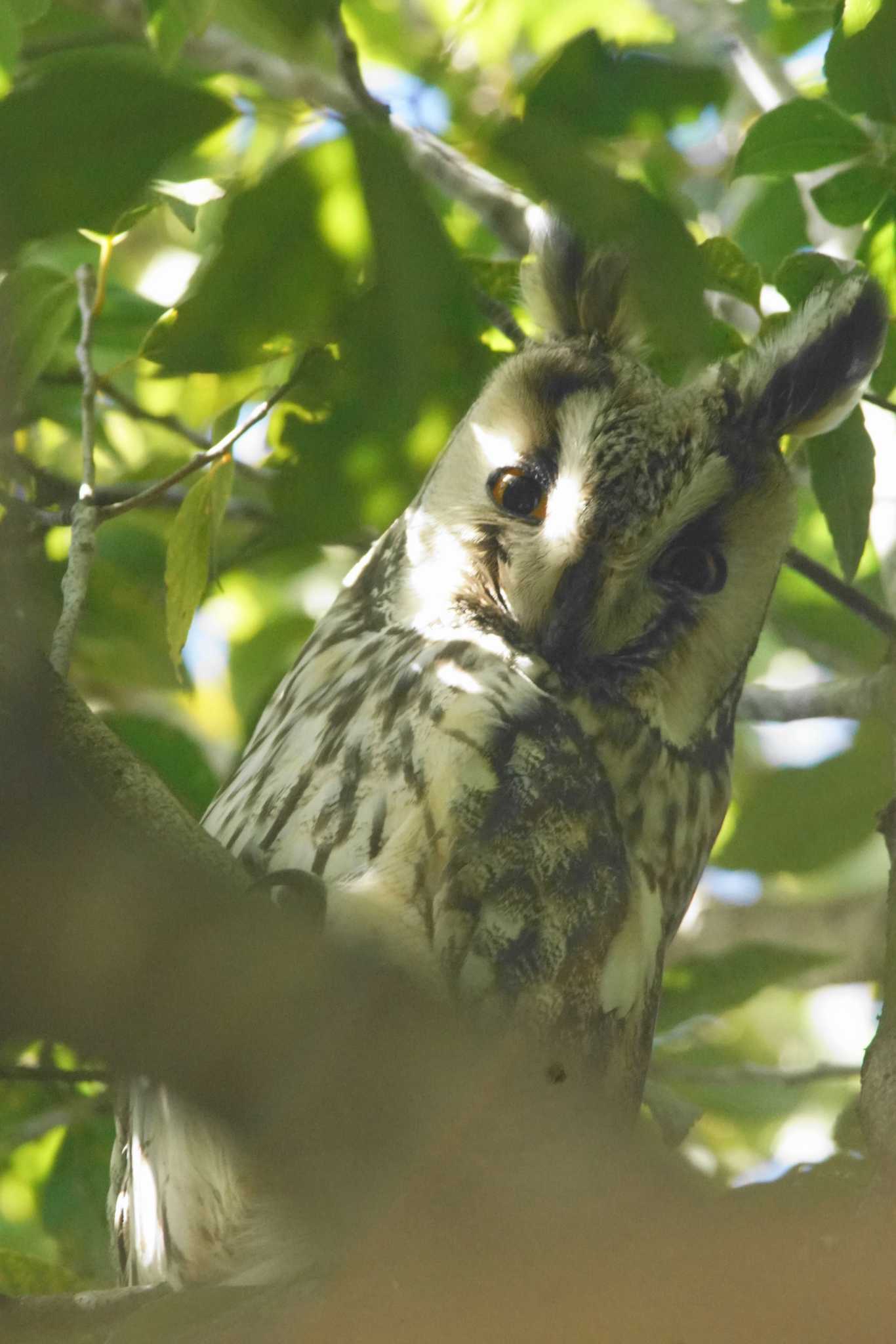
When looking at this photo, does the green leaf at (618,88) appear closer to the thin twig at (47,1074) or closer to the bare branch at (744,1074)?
the thin twig at (47,1074)

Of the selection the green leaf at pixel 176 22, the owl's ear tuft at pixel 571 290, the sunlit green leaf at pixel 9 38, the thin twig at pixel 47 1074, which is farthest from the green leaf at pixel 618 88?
the thin twig at pixel 47 1074

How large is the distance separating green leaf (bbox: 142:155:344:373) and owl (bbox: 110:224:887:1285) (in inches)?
24.0

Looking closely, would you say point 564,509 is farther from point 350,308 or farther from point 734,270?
point 350,308

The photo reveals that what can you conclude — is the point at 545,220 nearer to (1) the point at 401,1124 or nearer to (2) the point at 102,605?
(2) the point at 102,605

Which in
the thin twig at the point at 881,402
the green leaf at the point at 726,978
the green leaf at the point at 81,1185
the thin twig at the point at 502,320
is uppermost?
the thin twig at the point at 502,320

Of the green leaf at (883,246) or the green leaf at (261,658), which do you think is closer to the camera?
the green leaf at (883,246)

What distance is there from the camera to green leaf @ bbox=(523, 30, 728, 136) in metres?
2.21

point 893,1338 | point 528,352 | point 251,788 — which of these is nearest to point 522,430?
point 528,352

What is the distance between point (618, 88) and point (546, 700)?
40.1 inches

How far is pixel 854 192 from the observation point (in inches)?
84.8

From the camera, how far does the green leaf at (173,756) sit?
267 centimetres

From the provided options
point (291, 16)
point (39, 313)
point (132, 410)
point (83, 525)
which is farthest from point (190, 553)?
point (291, 16)

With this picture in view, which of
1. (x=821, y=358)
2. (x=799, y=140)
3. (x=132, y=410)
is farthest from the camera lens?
(x=132, y=410)

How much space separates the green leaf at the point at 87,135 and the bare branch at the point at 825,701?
1598 mm
